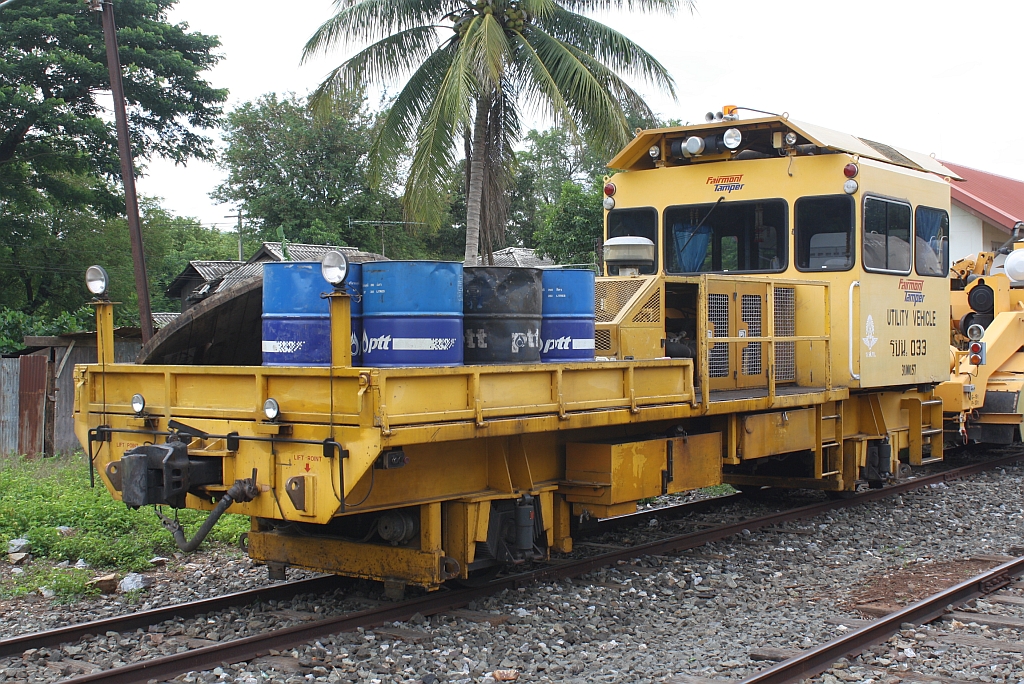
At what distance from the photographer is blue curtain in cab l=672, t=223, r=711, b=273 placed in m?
9.55

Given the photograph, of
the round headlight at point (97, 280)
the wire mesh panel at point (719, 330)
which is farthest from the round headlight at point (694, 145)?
the round headlight at point (97, 280)

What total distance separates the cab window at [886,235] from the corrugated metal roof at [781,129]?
0.46 m

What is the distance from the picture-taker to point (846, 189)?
878 cm

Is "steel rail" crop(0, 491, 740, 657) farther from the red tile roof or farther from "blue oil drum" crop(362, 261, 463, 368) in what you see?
the red tile roof

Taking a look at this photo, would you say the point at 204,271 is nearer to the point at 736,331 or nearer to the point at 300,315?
the point at 736,331

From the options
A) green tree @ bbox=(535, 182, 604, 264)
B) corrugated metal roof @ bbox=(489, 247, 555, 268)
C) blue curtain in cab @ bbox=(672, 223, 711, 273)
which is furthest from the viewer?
corrugated metal roof @ bbox=(489, 247, 555, 268)

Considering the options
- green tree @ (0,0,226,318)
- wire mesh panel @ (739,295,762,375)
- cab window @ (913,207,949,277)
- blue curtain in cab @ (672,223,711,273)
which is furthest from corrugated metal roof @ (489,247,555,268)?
wire mesh panel @ (739,295,762,375)

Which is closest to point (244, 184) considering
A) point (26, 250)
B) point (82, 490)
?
point (26, 250)

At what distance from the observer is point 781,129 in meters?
9.16

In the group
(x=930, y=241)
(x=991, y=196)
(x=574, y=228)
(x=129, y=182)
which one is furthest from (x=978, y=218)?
(x=129, y=182)

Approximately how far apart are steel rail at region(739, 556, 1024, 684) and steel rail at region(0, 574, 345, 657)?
10.2 feet

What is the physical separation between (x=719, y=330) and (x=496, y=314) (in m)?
2.86

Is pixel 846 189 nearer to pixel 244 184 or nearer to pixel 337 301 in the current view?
pixel 337 301

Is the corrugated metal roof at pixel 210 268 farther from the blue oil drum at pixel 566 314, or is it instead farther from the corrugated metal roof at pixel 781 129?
the blue oil drum at pixel 566 314
